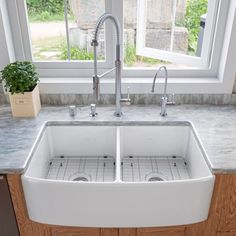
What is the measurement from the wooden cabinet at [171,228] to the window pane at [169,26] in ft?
2.93

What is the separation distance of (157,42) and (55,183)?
1.07 m

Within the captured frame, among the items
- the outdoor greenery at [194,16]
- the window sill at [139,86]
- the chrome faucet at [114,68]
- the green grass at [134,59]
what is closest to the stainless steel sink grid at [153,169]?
the chrome faucet at [114,68]

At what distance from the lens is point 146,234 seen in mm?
1323

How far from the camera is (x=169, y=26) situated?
1646mm

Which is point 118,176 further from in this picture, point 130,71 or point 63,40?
point 63,40

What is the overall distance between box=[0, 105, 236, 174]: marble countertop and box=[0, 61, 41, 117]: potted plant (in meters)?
0.06

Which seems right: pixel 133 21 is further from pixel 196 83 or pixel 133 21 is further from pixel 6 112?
pixel 6 112

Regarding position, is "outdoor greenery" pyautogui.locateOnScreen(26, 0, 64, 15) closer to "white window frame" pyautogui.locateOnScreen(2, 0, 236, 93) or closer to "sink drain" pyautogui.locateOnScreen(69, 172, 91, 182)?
"white window frame" pyautogui.locateOnScreen(2, 0, 236, 93)

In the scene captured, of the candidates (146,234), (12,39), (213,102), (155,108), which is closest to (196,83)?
(213,102)

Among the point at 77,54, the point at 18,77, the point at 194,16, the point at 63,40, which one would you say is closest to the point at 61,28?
the point at 63,40

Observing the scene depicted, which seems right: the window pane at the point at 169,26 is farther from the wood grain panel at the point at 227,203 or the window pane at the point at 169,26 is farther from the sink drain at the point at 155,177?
the wood grain panel at the point at 227,203

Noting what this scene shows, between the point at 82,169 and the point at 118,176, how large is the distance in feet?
1.28

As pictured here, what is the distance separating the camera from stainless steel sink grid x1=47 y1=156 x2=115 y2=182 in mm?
1456

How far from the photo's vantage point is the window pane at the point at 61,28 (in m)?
1.58
